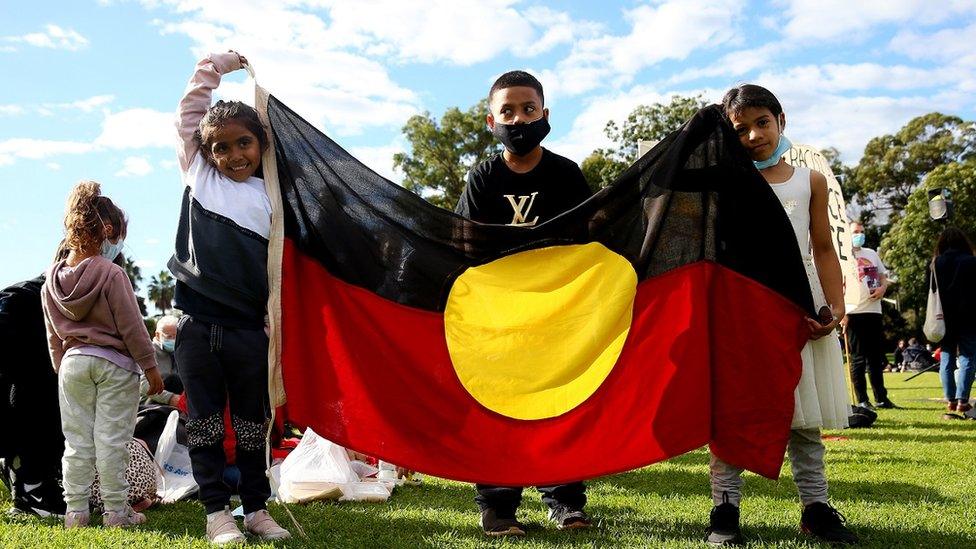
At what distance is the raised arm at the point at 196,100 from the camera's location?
386 centimetres

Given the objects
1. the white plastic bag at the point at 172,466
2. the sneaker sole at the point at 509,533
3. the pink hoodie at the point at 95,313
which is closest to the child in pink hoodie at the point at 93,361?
the pink hoodie at the point at 95,313

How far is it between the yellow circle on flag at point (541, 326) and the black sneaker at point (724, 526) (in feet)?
2.41

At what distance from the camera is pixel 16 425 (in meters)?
4.64

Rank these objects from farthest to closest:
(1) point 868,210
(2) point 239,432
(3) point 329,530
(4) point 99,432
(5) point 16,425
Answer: (1) point 868,210, (5) point 16,425, (4) point 99,432, (3) point 329,530, (2) point 239,432

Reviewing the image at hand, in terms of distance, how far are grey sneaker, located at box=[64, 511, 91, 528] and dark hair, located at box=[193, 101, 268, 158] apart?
2026 mm

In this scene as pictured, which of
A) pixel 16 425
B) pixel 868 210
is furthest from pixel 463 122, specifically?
pixel 16 425

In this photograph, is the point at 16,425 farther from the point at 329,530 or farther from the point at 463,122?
the point at 463,122

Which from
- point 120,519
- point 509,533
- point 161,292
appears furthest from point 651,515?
point 161,292

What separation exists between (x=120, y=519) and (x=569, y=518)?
232 centimetres

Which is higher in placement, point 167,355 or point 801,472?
point 167,355

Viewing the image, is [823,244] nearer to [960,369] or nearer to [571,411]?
[571,411]

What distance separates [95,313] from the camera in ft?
14.0

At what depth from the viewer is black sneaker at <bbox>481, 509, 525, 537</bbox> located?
367 cm

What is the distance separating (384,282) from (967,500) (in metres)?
3.29
